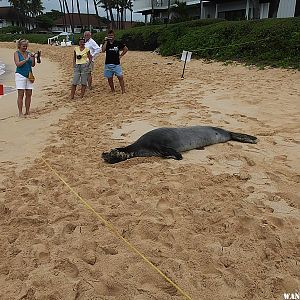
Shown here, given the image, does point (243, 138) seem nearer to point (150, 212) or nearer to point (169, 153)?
point (169, 153)

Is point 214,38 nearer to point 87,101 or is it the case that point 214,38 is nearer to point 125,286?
point 87,101

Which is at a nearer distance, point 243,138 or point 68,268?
point 68,268

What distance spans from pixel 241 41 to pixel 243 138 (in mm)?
11161

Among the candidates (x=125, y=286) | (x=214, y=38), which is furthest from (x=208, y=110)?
(x=214, y=38)

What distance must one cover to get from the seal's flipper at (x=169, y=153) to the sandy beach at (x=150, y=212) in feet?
0.44

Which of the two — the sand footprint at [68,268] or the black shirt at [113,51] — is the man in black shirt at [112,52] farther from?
the sand footprint at [68,268]

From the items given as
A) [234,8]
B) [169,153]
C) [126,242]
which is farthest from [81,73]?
[234,8]

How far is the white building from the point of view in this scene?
67.0 feet

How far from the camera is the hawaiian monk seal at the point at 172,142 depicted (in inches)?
178

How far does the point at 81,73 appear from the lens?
28.6 feet

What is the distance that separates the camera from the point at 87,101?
8.52 metres

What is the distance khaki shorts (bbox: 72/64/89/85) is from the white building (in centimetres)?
1560

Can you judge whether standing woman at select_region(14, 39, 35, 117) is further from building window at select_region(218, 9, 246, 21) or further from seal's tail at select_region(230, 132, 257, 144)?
building window at select_region(218, 9, 246, 21)

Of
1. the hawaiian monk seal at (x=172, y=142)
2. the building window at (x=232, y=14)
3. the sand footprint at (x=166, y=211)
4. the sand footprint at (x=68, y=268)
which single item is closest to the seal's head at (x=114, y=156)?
the hawaiian monk seal at (x=172, y=142)
